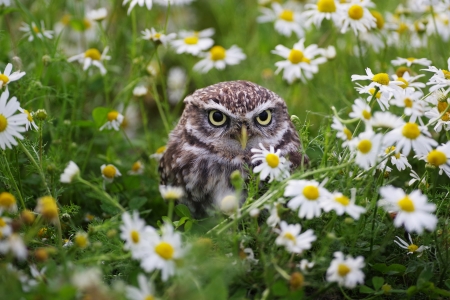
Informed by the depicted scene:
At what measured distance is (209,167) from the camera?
2.65 meters

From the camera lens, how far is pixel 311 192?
1.89 meters

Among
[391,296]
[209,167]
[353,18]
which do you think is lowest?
[391,296]

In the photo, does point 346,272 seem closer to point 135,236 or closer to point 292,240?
point 292,240

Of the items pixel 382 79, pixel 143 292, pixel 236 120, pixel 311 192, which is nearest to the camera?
pixel 143 292

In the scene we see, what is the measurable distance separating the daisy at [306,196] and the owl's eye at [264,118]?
0.79 metres

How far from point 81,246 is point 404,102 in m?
1.24

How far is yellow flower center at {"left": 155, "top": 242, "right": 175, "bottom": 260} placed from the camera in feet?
5.57

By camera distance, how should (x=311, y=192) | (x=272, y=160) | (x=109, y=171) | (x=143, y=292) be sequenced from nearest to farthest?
1. (x=143, y=292)
2. (x=311, y=192)
3. (x=272, y=160)
4. (x=109, y=171)

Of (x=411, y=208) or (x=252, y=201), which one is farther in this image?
(x=252, y=201)

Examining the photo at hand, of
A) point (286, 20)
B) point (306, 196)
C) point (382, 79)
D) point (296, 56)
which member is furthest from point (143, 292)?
point (286, 20)

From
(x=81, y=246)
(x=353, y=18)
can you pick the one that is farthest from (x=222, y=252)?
(x=353, y=18)

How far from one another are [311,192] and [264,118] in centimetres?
86

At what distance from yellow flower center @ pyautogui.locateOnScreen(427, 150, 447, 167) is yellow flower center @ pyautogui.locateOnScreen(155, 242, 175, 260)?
1018 millimetres

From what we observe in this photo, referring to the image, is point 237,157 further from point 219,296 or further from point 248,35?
point 248,35
